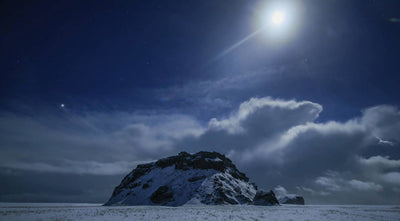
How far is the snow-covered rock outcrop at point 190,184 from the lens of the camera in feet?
427

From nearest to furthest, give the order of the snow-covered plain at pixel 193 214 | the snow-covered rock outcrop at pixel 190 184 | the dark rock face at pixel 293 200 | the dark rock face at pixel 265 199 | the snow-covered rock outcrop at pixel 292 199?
the snow-covered plain at pixel 193 214, the dark rock face at pixel 265 199, the snow-covered rock outcrop at pixel 190 184, the dark rock face at pixel 293 200, the snow-covered rock outcrop at pixel 292 199

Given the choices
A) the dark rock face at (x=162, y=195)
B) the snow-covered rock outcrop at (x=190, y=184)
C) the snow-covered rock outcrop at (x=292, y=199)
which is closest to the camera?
the snow-covered rock outcrop at (x=190, y=184)

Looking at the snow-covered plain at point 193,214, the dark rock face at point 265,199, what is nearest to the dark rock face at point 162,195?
the dark rock face at point 265,199

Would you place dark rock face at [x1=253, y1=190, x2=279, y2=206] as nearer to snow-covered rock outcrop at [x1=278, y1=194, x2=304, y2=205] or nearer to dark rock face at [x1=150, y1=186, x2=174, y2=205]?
snow-covered rock outcrop at [x1=278, y1=194, x2=304, y2=205]

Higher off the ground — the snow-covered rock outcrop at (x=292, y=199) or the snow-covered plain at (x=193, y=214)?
the snow-covered rock outcrop at (x=292, y=199)

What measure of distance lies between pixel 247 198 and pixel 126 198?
81092 mm

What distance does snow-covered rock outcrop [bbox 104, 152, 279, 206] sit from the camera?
5128 inches

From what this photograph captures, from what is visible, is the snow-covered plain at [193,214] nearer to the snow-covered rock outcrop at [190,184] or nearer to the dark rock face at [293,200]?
the snow-covered rock outcrop at [190,184]

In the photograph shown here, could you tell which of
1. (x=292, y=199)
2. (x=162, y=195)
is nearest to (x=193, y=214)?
(x=162, y=195)

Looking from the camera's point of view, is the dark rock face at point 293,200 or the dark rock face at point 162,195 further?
the dark rock face at point 293,200

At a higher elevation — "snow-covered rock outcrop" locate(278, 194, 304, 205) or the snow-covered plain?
"snow-covered rock outcrop" locate(278, 194, 304, 205)

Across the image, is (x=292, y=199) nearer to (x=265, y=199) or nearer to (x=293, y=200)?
(x=293, y=200)

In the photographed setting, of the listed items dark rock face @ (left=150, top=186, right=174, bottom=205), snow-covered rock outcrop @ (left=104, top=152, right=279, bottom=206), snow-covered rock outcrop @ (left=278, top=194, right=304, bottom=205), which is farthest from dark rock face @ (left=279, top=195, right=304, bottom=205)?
dark rock face @ (left=150, top=186, right=174, bottom=205)

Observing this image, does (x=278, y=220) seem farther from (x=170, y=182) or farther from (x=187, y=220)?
(x=170, y=182)
